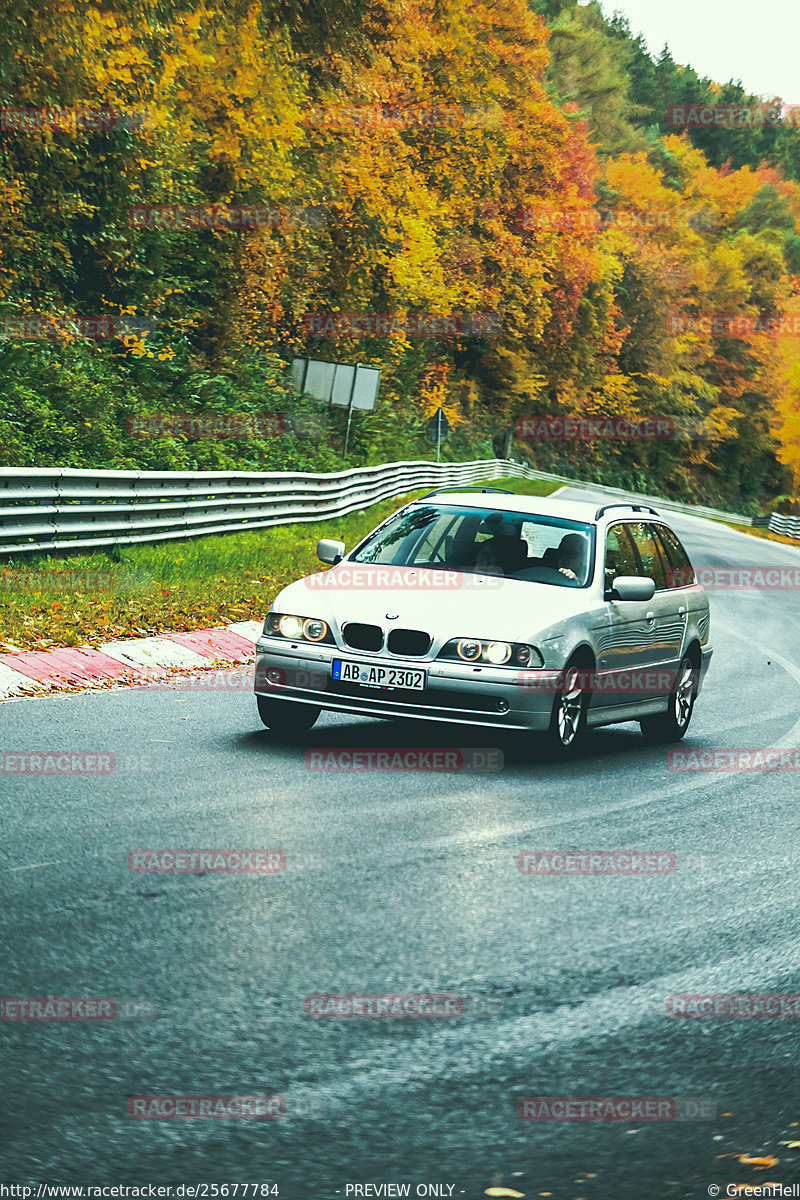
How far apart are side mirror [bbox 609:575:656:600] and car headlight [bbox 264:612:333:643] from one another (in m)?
1.99

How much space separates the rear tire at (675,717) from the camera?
11.2 m

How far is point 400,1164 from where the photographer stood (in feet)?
11.7

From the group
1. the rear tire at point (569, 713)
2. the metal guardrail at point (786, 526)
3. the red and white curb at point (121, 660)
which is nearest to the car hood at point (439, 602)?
the rear tire at point (569, 713)

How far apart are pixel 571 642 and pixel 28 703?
3.67 meters

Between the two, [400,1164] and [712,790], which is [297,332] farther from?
[400,1164]

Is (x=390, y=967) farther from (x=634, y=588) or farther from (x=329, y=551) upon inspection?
(x=329, y=551)

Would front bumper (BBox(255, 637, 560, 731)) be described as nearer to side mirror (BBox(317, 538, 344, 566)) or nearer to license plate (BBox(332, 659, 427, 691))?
license plate (BBox(332, 659, 427, 691))

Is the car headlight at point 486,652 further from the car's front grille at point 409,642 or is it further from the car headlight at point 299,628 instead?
the car headlight at point 299,628

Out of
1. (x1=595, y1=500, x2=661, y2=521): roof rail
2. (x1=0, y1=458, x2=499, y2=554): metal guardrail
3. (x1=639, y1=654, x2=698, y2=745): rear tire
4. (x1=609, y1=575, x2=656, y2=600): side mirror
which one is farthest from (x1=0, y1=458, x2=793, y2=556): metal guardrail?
(x1=609, y1=575, x2=656, y2=600): side mirror

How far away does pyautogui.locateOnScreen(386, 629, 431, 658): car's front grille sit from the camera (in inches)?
359

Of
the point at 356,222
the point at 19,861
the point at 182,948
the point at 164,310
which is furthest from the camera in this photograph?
the point at 356,222

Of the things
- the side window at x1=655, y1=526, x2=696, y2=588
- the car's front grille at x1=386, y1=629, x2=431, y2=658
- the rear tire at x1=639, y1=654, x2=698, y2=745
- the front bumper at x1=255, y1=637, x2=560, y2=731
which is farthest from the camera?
the side window at x1=655, y1=526, x2=696, y2=588

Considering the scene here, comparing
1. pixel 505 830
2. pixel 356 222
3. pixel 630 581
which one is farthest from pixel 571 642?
pixel 356 222

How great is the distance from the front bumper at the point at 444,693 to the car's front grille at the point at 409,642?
75mm
